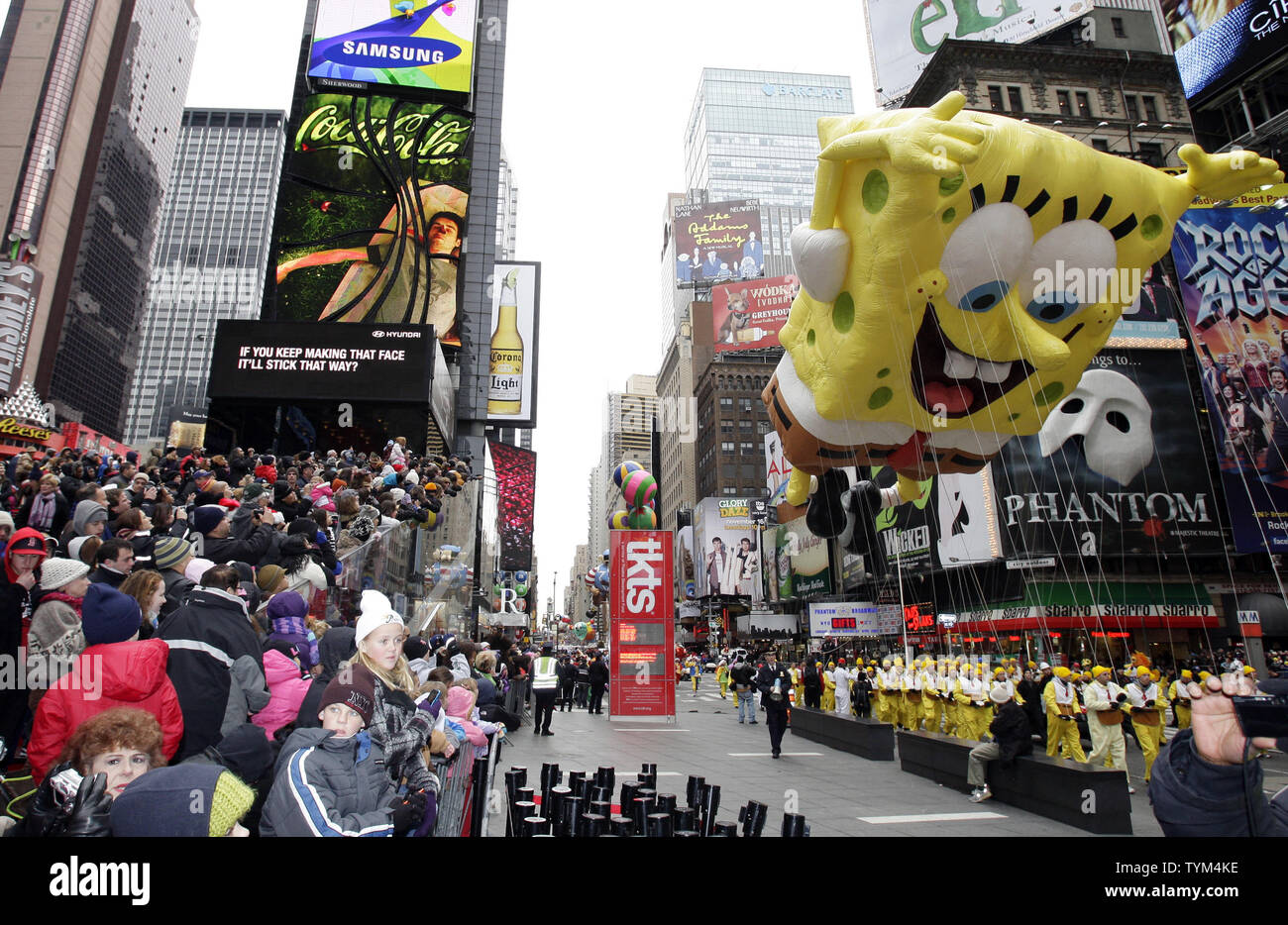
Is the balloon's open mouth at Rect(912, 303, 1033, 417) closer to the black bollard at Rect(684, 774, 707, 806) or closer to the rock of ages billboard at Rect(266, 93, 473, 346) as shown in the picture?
the black bollard at Rect(684, 774, 707, 806)

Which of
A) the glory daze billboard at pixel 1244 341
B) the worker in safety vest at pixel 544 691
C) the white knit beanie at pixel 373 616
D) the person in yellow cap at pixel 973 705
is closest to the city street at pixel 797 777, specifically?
Answer: the worker in safety vest at pixel 544 691

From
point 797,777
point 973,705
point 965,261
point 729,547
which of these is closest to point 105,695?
point 965,261

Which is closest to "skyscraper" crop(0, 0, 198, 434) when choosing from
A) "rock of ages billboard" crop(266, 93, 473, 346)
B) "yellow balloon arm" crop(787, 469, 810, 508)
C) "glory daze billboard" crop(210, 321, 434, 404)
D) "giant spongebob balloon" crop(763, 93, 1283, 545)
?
"rock of ages billboard" crop(266, 93, 473, 346)

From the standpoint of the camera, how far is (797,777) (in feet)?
32.5

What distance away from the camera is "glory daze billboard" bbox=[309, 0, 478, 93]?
3453 centimetres

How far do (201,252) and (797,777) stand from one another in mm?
185863

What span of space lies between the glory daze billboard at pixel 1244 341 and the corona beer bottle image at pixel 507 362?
3637 cm

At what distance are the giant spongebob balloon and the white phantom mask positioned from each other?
85 cm

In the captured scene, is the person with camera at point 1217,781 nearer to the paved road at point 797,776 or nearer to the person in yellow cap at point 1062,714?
the paved road at point 797,776

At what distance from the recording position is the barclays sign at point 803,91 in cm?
15906

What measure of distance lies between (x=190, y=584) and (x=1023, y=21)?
43189 mm

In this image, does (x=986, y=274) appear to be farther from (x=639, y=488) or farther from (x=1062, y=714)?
(x=639, y=488)
